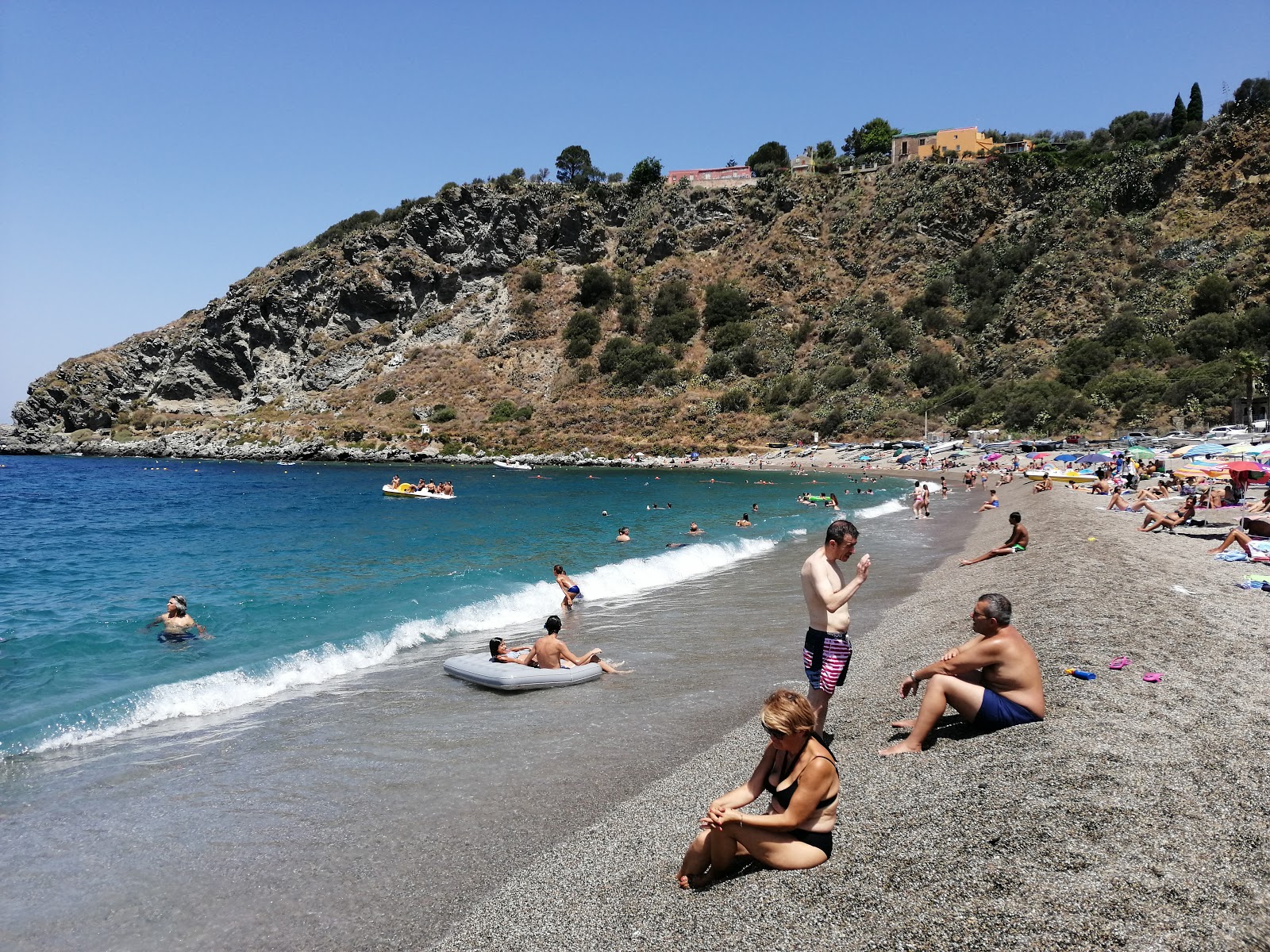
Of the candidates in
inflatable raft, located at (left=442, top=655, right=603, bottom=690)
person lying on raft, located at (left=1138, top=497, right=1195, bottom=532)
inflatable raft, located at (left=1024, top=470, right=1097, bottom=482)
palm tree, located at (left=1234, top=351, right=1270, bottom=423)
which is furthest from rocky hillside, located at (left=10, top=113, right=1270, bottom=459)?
inflatable raft, located at (left=442, top=655, right=603, bottom=690)

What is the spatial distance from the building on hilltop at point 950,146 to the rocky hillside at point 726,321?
489cm

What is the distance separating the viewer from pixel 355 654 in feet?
37.7

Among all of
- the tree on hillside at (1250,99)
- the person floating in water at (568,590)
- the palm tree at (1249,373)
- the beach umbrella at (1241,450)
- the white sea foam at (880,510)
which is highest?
the tree on hillside at (1250,99)

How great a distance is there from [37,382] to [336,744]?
396ft

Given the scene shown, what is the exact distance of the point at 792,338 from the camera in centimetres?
8038

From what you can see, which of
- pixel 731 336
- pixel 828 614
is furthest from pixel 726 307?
pixel 828 614

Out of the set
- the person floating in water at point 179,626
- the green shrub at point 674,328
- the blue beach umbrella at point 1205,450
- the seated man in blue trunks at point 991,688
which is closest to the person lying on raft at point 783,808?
the seated man in blue trunks at point 991,688

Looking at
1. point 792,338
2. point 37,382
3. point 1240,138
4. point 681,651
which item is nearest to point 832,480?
point 792,338

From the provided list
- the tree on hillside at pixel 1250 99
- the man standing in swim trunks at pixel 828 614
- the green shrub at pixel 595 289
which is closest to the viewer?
the man standing in swim trunks at pixel 828 614

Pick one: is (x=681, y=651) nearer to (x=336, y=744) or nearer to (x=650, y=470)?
(x=336, y=744)

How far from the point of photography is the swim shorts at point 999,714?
5.76m

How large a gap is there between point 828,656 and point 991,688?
1320mm

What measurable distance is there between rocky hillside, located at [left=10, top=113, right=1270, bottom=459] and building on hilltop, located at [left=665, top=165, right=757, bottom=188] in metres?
4.06

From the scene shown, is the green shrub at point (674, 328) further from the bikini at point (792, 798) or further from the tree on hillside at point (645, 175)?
the bikini at point (792, 798)
